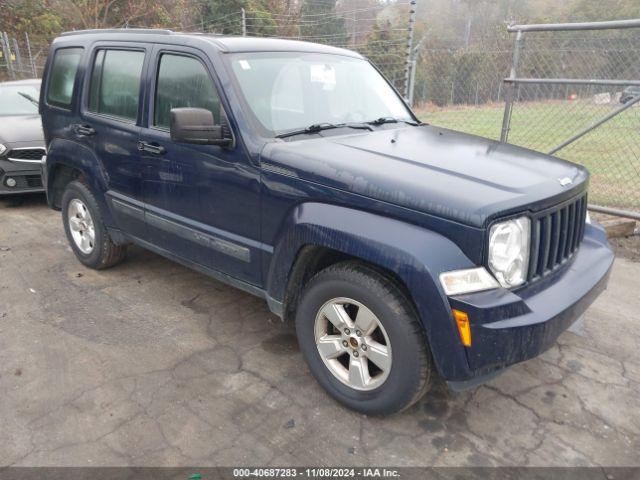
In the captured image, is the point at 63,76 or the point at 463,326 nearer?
the point at 463,326

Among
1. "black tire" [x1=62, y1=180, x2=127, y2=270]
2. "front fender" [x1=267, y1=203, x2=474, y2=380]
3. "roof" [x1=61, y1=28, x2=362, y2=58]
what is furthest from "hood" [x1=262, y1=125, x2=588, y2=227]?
"black tire" [x1=62, y1=180, x2=127, y2=270]

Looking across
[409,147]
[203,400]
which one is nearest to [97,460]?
[203,400]

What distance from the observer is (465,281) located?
7.65ft

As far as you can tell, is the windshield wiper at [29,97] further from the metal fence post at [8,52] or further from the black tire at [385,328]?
the metal fence post at [8,52]

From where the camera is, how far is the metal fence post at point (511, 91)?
18.4ft

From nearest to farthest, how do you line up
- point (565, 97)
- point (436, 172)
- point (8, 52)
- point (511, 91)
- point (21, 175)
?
point (436, 172) < point (565, 97) < point (511, 91) < point (21, 175) < point (8, 52)

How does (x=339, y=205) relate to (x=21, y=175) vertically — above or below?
above

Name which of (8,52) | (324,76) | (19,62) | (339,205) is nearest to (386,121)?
(324,76)

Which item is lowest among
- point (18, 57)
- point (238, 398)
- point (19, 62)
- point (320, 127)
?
point (238, 398)

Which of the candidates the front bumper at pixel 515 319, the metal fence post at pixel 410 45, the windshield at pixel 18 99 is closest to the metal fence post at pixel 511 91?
the metal fence post at pixel 410 45

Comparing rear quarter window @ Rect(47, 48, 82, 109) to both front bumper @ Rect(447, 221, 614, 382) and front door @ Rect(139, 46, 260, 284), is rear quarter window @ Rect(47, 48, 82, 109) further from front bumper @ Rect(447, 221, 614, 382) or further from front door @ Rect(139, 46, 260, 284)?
front bumper @ Rect(447, 221, 614, 382)

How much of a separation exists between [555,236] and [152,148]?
2.66 meters

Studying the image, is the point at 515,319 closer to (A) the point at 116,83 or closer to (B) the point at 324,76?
(B) the point at 324,76

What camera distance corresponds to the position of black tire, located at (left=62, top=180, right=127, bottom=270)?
4504 mm
